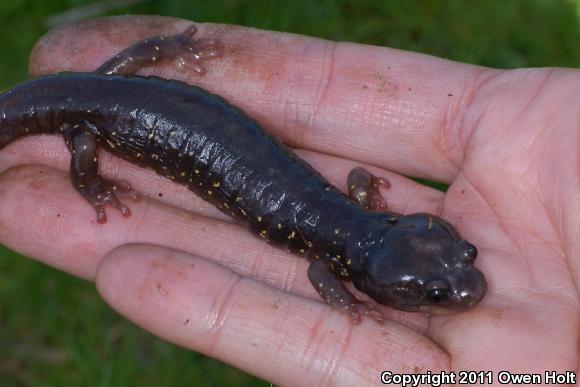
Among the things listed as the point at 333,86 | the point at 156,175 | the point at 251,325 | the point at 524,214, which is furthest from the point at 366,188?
the point at 156,175

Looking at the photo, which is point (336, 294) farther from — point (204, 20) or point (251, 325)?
point (204, 20)

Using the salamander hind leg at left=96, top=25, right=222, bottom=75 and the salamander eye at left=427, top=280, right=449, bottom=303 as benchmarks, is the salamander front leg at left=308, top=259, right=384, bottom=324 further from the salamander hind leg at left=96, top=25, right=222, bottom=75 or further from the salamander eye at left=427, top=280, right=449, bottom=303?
the salamander hind leg at left=96, top=25, right=222, bottom=75

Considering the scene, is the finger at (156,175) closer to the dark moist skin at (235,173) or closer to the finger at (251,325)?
the dark moist skin at (235,173)

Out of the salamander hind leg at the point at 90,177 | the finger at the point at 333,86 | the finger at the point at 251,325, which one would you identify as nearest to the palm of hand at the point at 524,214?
the finger at the point at 333,86

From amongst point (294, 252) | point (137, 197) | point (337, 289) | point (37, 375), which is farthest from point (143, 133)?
point (37, 375)

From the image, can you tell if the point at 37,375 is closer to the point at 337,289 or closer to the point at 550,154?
the point at 337,289

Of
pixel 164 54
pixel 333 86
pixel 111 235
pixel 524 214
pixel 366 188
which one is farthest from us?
pixel 164 54
